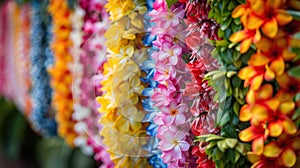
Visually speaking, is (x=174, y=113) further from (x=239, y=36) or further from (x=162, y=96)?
(x=239, y=36)

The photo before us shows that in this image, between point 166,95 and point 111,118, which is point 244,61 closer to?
point 166,95

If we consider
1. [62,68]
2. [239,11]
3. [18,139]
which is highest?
[239,11]

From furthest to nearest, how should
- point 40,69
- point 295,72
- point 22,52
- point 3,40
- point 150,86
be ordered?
point 3,40 < point 22,52 < point 40,69 < point 150,86 < point 295,72

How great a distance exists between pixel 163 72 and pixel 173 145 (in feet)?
0.49

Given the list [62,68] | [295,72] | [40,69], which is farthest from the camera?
[40,69]

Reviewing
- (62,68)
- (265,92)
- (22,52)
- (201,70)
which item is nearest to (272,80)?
(265,92)

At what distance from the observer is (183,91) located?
1.17m

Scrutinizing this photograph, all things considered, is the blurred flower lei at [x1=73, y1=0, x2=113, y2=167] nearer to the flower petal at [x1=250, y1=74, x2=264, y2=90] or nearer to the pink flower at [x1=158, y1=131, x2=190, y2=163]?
the pink flower at [x1=158, y1=131, x2=190, y2=163]

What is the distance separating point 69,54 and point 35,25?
1.03 ft

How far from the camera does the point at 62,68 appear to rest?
2.40 m

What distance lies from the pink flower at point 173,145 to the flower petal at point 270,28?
347mm

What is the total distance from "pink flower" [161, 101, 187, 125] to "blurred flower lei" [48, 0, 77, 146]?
123 centimetres

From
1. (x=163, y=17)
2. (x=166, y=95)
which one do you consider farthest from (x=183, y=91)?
(x=163, y=17)

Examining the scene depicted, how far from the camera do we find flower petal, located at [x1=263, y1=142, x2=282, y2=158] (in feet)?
3.04
